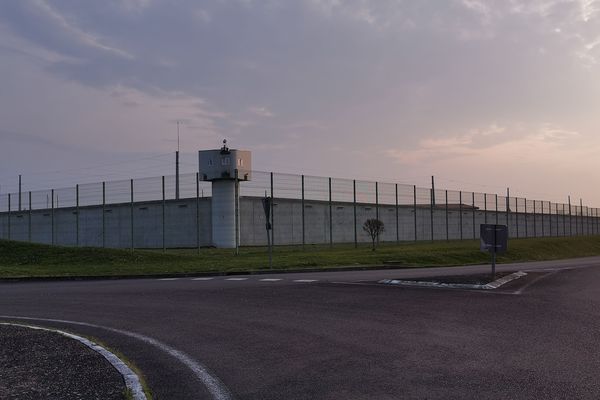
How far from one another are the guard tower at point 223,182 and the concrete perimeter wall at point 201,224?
4.02ft

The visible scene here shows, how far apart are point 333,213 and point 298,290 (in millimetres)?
28611

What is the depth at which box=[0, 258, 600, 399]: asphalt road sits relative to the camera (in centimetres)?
586

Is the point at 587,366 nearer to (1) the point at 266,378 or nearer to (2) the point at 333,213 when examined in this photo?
(1) the point at 266,378

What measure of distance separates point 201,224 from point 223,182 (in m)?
3.25

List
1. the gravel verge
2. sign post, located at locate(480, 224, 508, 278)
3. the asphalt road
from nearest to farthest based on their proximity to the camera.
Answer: the gravel verge
the asphalt road
sign post, located at locate(480, 224, 508, 278)

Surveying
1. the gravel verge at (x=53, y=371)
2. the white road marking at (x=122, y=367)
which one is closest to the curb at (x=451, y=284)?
the white road marking at (x=122, y=367)

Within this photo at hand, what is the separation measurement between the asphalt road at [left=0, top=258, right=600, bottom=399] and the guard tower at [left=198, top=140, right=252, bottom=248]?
20.1 m

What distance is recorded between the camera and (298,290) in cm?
1398

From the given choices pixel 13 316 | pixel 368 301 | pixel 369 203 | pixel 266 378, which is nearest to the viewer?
pixel 266 378

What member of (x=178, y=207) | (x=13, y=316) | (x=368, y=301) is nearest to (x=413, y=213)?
(x=178, y=207)

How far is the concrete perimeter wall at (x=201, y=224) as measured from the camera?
123ft

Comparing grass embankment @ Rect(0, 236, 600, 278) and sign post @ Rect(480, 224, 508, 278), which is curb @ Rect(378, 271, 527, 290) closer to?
sign post @ Rect(480, 224, 508, 278)

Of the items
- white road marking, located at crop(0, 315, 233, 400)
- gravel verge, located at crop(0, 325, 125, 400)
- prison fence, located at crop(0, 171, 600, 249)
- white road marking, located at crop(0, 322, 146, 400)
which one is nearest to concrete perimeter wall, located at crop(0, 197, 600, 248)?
prison fence, located at crop(0, 171, 600, 249)

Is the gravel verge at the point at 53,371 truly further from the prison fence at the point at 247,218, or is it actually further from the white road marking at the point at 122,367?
the prison fence at the point at 247,218
